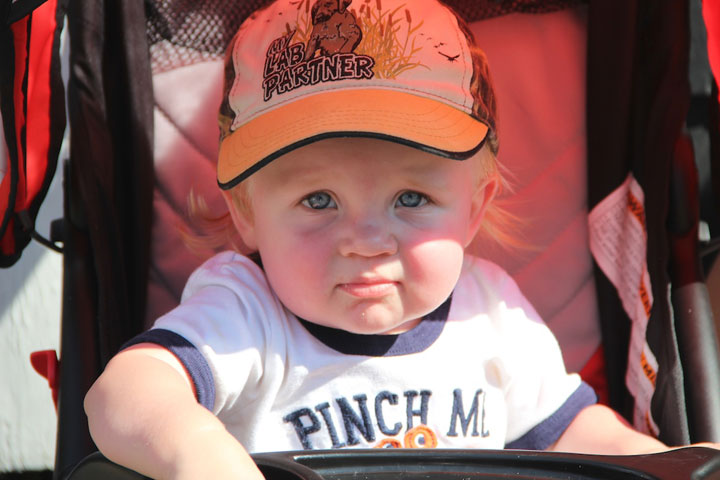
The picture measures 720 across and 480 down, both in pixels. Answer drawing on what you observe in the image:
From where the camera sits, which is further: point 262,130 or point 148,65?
point 148,65

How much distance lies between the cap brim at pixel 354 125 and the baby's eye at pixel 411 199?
7 cm

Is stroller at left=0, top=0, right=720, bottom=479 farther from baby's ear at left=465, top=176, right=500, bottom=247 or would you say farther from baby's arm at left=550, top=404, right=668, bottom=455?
baby's ear at left=465, top=176, right=500, bottom=247

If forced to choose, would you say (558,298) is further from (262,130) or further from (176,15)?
(176,15)

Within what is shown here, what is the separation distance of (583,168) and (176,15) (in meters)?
0.72

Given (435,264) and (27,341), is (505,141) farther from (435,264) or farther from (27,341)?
(27,341)

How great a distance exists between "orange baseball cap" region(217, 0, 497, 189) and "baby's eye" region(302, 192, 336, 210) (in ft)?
0.24

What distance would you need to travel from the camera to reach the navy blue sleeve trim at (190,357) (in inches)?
47.3

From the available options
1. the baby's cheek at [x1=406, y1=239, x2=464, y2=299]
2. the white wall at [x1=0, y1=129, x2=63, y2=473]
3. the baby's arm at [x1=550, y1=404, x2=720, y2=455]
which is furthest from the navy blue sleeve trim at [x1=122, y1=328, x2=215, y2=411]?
the white wall at [x1=0, y1=129, x2=63, y2=473]

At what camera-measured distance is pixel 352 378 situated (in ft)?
4.48

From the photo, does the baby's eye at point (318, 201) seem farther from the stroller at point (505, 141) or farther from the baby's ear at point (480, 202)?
the stroller at point (505, 141)

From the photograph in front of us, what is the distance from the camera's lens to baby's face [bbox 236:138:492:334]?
1.25m

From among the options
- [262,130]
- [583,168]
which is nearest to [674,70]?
[583,168]

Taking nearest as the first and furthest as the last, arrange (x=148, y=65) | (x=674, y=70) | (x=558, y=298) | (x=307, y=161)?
1. (x=307, y=161)
2. (x=674, y=70)
3. (x=148, y=65)
4. (x=558, y=298)

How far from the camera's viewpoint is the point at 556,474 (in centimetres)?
102
